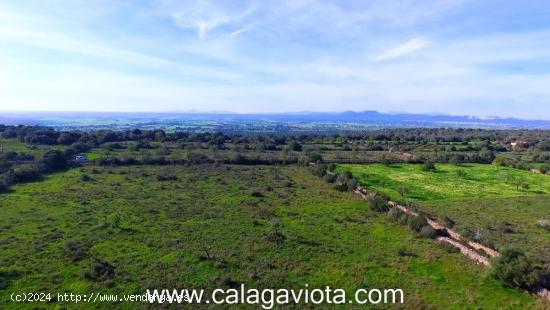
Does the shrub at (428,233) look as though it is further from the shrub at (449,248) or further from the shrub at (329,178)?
the shrub at (329,178)

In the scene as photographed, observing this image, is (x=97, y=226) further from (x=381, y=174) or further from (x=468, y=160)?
(x=468, y=160)

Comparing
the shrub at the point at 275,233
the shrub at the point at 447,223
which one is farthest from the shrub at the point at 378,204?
the shrub at the point at 275,233

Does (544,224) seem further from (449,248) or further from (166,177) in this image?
(166,177)

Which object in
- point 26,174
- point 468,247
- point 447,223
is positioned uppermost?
point 26,174

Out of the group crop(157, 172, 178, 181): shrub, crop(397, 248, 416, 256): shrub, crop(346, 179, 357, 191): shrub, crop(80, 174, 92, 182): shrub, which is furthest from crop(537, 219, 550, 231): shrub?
crop(80, 174, 92, 182): shrub

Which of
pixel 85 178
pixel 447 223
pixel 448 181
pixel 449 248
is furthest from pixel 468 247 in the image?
pixel 85 178

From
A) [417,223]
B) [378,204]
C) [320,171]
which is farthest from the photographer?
[320,171]

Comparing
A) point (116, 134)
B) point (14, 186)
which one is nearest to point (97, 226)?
point (14, 186)
